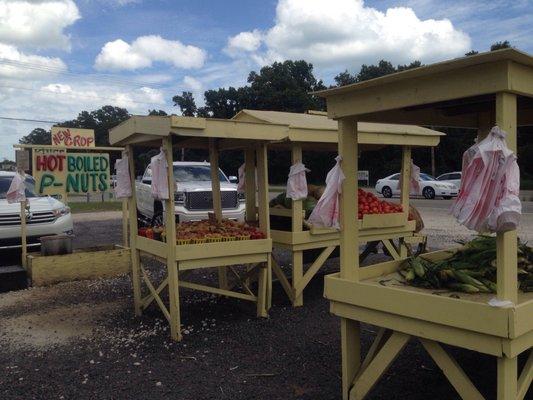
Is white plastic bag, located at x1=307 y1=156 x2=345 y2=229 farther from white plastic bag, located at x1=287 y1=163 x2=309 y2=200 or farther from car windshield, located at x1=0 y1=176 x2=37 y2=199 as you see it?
car windshield, located at x1=0 y1=176 x2=37 y2=199

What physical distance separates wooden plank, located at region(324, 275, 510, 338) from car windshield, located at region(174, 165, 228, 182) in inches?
367

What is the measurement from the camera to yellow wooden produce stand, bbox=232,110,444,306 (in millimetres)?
6594

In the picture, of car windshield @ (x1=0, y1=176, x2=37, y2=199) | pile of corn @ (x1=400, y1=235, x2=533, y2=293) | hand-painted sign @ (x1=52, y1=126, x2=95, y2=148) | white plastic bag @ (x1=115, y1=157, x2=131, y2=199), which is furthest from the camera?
hand-painted sign @ (x1=52, y1=126, x2=95, y2=148)

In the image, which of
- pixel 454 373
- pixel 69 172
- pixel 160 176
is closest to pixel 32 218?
pixel 69 172

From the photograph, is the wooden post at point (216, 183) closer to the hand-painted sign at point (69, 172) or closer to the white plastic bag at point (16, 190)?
the hand-painted sign at point (69, 172)

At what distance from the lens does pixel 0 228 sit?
30.6ft

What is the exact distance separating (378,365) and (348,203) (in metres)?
1.18

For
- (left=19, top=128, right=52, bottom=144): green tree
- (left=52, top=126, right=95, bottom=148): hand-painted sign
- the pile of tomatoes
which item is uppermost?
(left=19, top=128, right=52, bottom=144): green tree

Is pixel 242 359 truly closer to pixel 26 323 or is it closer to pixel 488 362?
pixel 488 362

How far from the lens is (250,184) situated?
7.68m

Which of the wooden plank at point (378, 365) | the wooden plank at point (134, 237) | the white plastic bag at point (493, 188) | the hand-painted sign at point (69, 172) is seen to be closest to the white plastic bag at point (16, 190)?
the hand-painted sign at point (69, 172)

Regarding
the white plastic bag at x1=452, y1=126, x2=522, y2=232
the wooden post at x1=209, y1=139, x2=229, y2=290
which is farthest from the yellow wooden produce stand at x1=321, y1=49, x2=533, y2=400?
the wooden post at x1=209, y1=139, x2=229, y2=290

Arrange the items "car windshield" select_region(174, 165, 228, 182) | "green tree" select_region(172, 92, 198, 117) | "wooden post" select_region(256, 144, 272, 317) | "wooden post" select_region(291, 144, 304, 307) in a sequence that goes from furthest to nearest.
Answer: "green tree" select_region(172, 92, 198, 117) < "car windshield" select_region(174, 165, 228, 182) < "wooden post" select_region(291, 144, 304, 307) < "wooden post" select_region(256, 144, 272, 317)

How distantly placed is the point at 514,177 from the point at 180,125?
3.32 m
